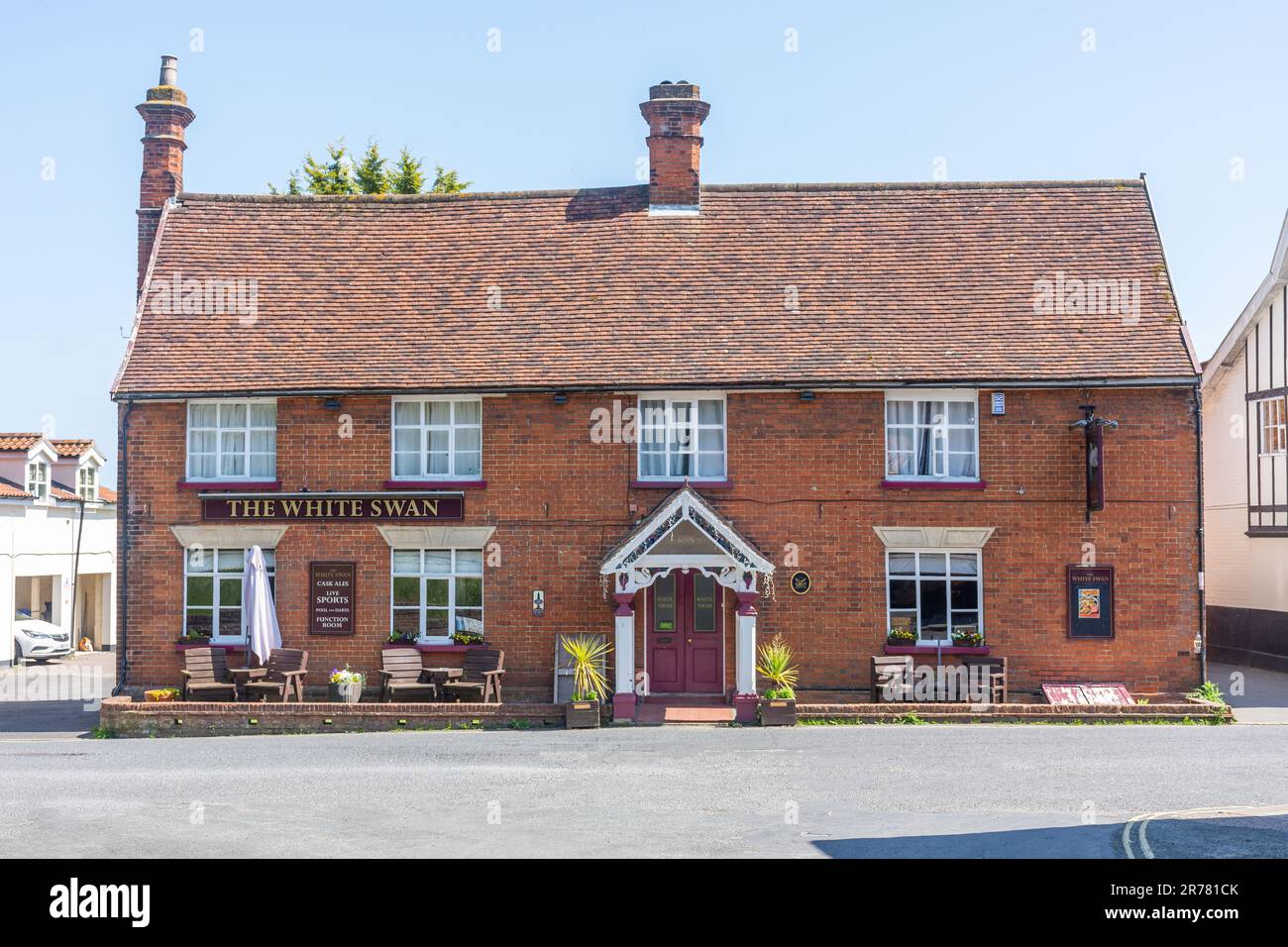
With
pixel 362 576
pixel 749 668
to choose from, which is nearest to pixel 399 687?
pixel 362 576

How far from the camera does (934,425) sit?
2203 cm

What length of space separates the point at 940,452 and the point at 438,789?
11.0 metres

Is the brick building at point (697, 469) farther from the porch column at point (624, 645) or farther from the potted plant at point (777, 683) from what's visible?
the potted plant at point (777, 683)

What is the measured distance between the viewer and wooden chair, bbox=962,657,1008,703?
21.2m

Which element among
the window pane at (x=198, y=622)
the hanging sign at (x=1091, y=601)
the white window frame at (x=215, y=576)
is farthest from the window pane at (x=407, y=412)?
the hanging sign at (x=1091, y=601)

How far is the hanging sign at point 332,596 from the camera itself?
22.2 metres

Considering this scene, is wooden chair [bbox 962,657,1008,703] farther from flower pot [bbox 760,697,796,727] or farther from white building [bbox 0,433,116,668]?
white building [bbox 0,433,116,668]

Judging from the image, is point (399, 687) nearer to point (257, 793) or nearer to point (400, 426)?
point (400, 426)

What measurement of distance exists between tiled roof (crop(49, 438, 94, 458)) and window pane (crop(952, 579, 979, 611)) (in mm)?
29012

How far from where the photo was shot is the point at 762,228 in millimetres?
24734

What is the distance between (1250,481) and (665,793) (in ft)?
62.9

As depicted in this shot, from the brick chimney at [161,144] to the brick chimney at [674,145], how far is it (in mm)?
9109

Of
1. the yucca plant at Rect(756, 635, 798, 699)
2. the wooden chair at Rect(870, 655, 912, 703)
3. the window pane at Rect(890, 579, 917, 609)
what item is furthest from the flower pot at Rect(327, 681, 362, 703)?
the window pane at Rect(890, 579, 917, 609)

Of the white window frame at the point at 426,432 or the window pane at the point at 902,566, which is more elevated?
the white window frame at the point at 426,432
